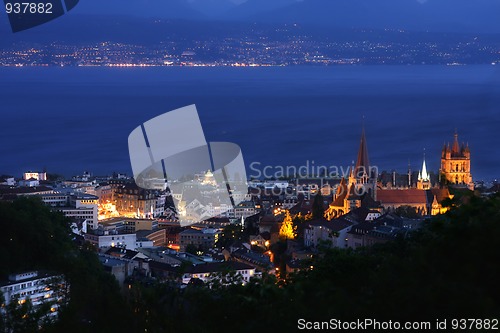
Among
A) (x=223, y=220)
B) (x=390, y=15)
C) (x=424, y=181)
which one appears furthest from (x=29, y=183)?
(x=390, y=15)

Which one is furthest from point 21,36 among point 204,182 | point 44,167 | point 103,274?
point 103,274

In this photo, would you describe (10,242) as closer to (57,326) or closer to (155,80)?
(57,326)

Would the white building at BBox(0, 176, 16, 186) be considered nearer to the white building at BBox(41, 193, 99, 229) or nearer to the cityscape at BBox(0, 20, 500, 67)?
the white building at BBox(41, 193, 99, 229)

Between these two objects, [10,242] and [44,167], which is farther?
[44,167]

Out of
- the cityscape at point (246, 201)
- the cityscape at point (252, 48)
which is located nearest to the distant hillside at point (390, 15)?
the cityscape at point (252, 48)

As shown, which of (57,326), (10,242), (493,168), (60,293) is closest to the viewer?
(57,326)

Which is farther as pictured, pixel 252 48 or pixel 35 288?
pixel 252 48

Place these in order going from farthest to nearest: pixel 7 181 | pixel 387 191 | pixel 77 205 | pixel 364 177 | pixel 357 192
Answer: pixel 7 181
pixel 387 191
pixel 364 177
pixel 357 192
pixel 77 205

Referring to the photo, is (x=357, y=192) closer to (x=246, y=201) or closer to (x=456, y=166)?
(x=246, y=201)
